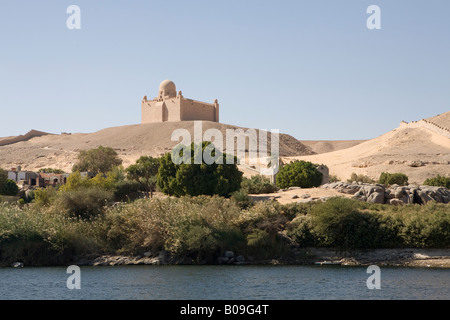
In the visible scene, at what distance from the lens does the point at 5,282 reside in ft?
76.7

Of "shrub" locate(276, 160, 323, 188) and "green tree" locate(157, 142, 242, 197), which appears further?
"shrub" locate(276, 160, 323, 188)

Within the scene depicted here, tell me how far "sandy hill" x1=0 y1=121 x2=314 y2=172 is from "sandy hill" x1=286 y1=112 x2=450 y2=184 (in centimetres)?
2266

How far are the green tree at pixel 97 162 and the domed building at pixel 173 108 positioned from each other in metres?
38.8

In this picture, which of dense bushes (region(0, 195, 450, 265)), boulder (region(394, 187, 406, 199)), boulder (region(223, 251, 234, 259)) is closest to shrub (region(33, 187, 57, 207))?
dense bushes (region(0, 195, 450, 265))

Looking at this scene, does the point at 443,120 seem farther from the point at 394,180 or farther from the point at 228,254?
the point at 228,254

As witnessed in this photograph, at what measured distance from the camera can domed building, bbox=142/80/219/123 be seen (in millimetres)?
102500

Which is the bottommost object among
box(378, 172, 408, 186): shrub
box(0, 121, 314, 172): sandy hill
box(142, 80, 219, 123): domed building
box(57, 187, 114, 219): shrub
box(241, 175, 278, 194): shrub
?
box(57, 187, 114, 219): shrub

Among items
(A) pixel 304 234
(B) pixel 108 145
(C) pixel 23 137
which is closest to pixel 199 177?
(A) pixel 304 234

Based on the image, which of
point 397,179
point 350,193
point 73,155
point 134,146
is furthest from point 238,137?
point 350,193

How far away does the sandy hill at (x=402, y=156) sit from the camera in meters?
57.8

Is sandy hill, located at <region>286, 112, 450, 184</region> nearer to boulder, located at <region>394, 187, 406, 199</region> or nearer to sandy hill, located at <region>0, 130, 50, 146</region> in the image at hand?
boulder, located at <region>394, 187, 406, 199</region>
